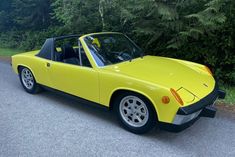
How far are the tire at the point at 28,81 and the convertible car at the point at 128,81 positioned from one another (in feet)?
0.44

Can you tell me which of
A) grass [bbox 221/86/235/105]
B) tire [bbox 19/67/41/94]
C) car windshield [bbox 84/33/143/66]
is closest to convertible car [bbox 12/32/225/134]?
car windshield [bbox 84/33/143/66]

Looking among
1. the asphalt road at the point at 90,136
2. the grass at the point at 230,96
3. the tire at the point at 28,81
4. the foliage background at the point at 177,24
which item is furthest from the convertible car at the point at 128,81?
the foliage background at the point at 177,24

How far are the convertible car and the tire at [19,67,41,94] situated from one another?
134 mm

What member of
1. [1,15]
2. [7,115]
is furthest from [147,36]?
[1,15]

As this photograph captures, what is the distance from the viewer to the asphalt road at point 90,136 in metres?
3.57

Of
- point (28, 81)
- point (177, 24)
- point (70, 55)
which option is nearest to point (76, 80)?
point (70, 55)

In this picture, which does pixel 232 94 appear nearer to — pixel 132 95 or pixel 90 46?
pixel 132 95

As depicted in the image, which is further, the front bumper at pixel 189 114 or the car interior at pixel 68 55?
the car interior at pixel 68 55

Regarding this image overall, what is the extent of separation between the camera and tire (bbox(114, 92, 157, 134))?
12.6 feet

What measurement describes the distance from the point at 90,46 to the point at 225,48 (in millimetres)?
3289

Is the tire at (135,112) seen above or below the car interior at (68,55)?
below

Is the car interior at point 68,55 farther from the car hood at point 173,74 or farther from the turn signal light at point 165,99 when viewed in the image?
the turn signal light at point 165,99

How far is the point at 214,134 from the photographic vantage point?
13.3 ft

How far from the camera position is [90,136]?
400 cm
